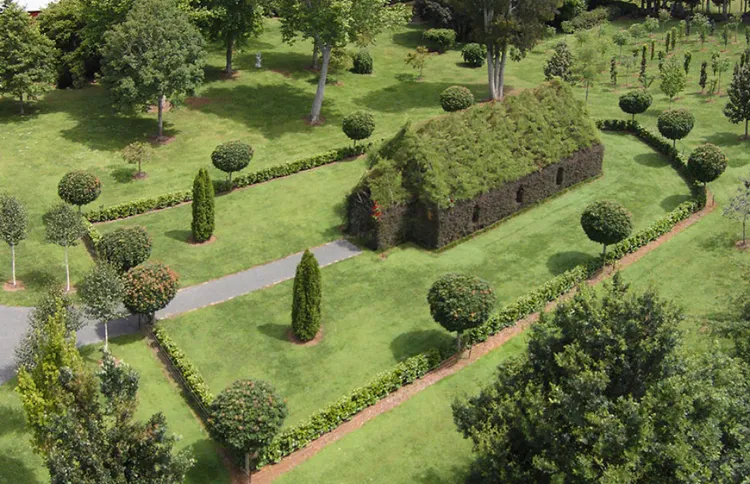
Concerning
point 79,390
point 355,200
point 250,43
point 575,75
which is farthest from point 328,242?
point 250,43

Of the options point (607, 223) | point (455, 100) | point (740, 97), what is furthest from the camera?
point (455, 100)

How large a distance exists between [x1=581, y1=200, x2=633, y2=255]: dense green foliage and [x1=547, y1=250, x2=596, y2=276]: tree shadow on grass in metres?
1.71

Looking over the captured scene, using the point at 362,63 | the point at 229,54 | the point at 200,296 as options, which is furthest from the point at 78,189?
the point at 362,63

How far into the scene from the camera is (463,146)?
1668 inches

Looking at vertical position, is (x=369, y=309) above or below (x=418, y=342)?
above

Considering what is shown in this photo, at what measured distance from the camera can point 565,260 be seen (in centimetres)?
4066

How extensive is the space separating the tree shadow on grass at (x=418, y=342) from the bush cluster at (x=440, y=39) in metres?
47.8

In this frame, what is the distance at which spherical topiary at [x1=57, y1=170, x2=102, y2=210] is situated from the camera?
42.2m

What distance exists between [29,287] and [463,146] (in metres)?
23.3

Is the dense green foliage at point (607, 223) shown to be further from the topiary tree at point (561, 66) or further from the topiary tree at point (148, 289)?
the topiary tree at point (561, 66)

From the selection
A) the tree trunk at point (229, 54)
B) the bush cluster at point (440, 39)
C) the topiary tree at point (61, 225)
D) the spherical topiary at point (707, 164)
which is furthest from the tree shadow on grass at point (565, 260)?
the bush cluster at point (440, 39)

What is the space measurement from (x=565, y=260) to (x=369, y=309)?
11.3m

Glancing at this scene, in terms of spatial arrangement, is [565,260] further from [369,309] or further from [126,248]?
[126,248]

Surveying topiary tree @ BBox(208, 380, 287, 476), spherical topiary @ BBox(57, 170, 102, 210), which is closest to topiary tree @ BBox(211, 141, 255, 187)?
spherical topiary @ BBox(57, 170, 102, 210)
